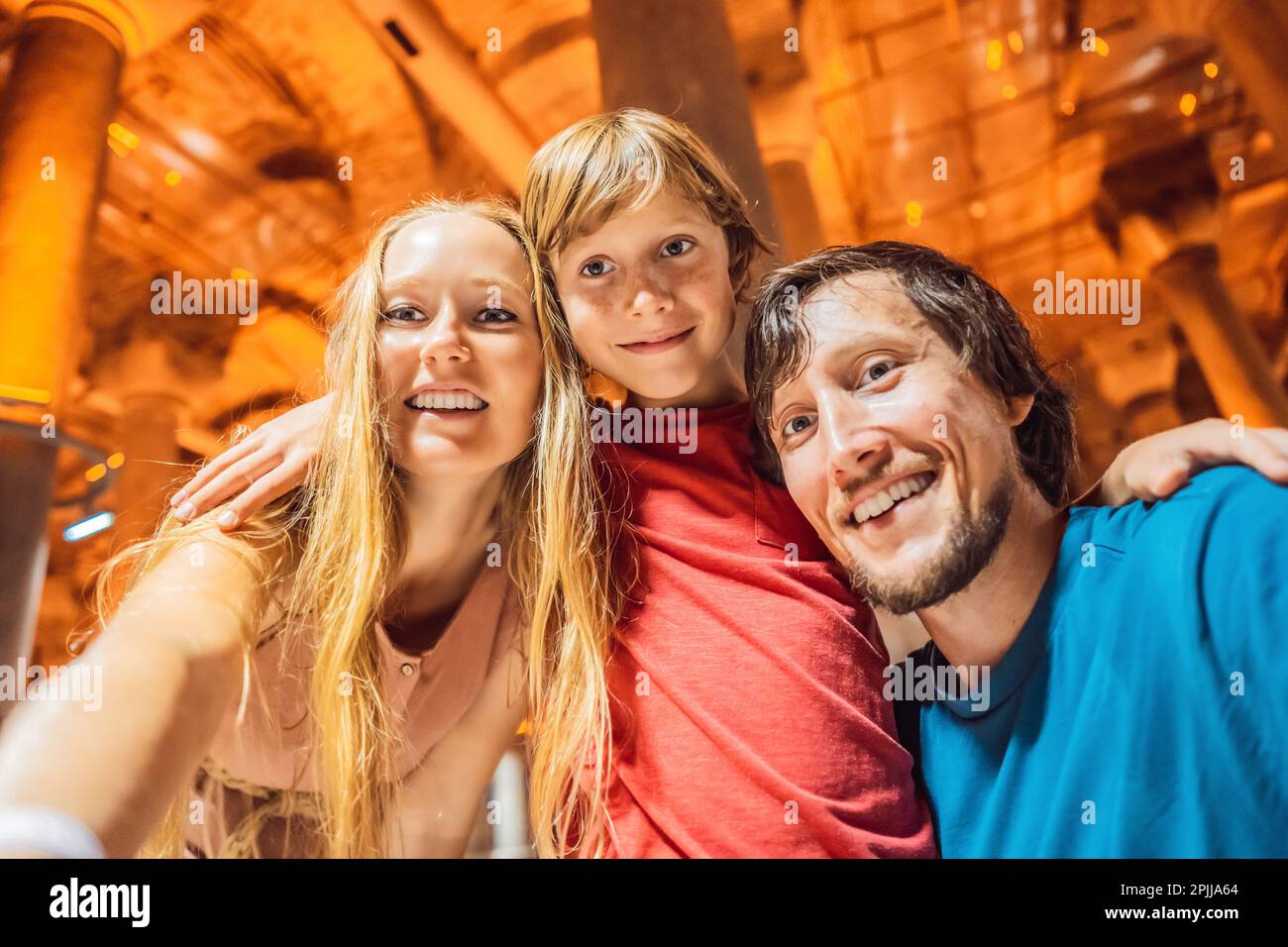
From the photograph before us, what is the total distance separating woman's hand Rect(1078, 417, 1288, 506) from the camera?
181 cm

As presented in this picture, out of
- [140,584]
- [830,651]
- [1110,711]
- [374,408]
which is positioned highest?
[374,408]

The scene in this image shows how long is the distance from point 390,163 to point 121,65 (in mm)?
707

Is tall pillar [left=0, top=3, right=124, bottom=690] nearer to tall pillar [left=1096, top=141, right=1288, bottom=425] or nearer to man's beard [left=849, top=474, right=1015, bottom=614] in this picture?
man's beard [left=849, top=474, right=1015, bottom=614]

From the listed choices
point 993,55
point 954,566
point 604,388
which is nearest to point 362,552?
point 604,388

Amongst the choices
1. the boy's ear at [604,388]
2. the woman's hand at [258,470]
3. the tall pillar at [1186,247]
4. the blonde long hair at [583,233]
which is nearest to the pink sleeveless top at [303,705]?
the blonde long hair at [583,233]

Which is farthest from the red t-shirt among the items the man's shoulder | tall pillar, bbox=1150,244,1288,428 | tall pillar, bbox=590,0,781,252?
tall pillar, bbox=1150,244,1288,428

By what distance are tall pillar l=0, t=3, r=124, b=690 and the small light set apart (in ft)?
0.21

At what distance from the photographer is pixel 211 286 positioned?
2.48 m

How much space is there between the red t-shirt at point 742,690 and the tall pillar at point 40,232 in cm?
138

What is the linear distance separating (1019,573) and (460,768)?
4.14ft
